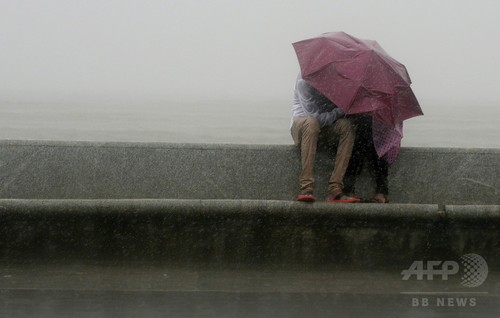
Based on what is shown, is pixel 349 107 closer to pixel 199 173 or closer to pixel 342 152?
pixel 342 152

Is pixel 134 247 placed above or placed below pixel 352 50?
below

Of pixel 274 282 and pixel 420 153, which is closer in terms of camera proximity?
pixel 274 282

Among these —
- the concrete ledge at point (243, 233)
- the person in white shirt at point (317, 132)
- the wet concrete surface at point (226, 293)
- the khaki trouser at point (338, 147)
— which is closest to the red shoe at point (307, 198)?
the concrete ledge at point (243, 233)

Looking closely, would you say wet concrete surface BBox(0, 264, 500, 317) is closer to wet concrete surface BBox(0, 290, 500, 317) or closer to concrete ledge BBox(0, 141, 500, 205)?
wet concrete surface BBox(0, 290, 500, 317)

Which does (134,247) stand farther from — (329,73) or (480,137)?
(480,137)

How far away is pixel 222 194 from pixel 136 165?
2.43ft

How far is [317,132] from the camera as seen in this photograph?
824 centimetres

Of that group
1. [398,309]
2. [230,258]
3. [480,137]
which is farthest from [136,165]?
[480,137]

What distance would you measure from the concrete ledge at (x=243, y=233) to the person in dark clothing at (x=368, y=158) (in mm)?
668

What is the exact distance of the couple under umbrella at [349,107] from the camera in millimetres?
8180

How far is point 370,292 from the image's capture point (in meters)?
7.42

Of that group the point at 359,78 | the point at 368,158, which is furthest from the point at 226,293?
the point at 359,78

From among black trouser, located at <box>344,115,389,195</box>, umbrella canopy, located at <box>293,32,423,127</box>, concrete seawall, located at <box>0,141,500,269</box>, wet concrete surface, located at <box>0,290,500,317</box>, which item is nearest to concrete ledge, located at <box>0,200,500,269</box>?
concrete seawall, located at <box>0,141,500,269</box>

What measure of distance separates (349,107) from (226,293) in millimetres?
1838
